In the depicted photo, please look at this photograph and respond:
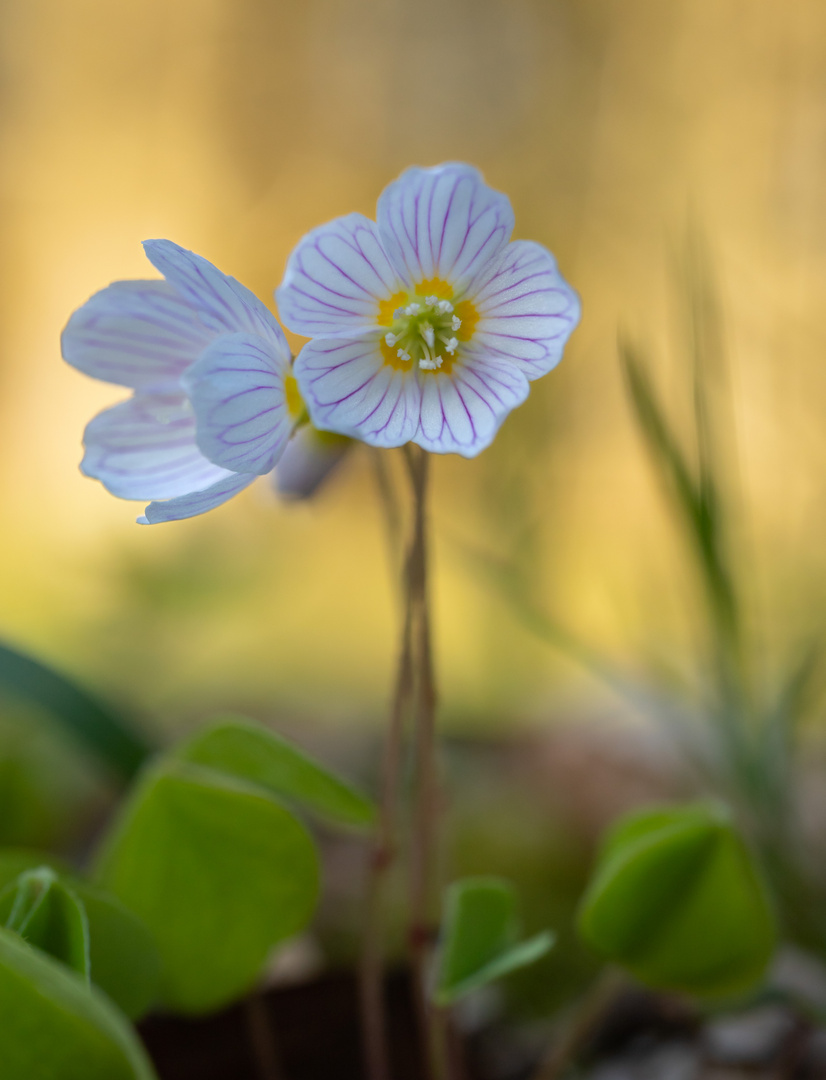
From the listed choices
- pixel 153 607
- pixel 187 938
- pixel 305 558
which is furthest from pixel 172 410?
pixel 305 558

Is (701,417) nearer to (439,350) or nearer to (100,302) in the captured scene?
(439,350)

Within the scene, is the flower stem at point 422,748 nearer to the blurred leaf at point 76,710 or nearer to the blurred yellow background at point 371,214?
the blurred leaf at point 76,710

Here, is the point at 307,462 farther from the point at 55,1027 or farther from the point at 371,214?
the point at 371,214

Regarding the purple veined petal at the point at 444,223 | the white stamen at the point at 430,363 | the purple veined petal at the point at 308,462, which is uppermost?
the purple veined petal at the point at 444,223

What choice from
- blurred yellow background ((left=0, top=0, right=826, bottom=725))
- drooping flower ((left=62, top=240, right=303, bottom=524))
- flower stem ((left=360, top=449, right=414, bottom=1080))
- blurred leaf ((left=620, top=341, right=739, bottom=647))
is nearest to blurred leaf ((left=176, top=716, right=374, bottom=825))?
flower stem ((left=360, top=449, right=414, bottom=1080))

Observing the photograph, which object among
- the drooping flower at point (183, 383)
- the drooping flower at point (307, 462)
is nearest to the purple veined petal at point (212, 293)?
the drooping flower at point (183, 383)

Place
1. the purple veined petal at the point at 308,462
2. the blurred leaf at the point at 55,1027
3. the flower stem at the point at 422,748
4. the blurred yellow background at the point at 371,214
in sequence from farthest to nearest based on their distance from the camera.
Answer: the blurred yellow background at the point at 371,214 → the purple veined petal at the point at 308,462 → the flower stem at the point at 422,748 → the blurred leaf at the point at 55,1027

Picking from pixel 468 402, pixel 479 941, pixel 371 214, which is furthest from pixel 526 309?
pixel 371 214
